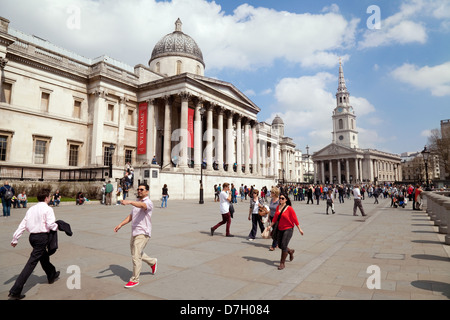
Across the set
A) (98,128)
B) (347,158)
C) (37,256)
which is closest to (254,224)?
(37,256)

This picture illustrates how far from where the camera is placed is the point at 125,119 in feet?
102

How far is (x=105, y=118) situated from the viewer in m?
29.5

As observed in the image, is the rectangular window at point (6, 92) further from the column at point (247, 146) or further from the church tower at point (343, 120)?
the church tower at point (343, 120)

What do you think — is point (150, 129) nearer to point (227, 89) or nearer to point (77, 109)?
point (77, 109)

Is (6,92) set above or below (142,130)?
above

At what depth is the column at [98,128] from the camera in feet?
91.9

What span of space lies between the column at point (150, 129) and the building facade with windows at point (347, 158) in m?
79.8

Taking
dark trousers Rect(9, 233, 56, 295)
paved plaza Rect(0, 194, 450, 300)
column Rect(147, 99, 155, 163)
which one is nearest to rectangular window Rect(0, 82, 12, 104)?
column Rect(147, 99, 155, 163)

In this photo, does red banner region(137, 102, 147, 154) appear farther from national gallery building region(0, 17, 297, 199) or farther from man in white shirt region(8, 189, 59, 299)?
man in white shirt region(8, 189, 59, 299)

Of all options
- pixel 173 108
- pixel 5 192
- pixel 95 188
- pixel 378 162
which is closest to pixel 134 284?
pixel 5 192

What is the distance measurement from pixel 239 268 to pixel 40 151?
2748 centimetres

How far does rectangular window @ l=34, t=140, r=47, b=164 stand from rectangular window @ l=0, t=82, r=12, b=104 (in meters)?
4.29

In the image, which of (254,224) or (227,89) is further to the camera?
(227,89)

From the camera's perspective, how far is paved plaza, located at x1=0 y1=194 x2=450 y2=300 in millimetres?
3959
